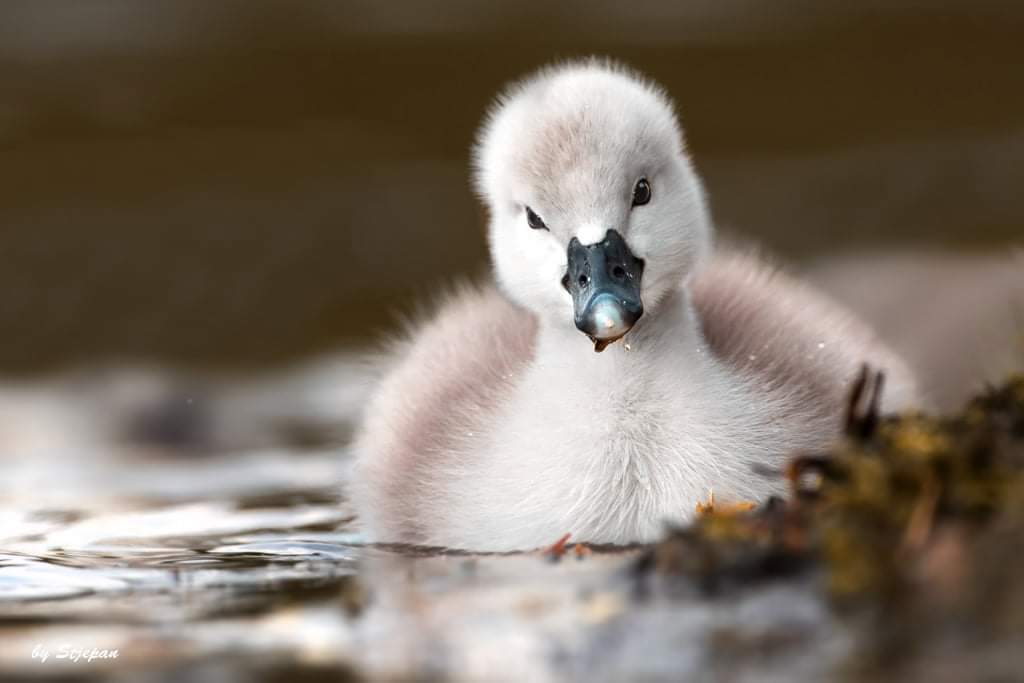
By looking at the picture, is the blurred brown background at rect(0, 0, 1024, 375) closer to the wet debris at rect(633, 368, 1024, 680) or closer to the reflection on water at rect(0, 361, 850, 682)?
the reflection on water at rect(0, 361, 850, 682)

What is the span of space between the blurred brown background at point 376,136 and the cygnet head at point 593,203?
14.2 ft

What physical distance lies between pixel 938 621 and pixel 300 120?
7.46m

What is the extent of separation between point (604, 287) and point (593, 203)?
0.28 metres

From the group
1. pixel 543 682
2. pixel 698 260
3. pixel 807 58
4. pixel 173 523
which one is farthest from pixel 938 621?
pixel 807 58

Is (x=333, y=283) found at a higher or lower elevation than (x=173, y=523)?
higher

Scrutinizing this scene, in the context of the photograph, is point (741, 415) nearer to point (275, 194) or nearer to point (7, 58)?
point (275, 194)

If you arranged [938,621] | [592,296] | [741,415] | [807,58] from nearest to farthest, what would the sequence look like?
[938,621] < [592,296] < [741,415] < [807,58]

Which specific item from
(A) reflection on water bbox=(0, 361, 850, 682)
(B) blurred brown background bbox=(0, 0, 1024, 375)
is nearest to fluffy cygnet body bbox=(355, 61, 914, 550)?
(A) reflection on water bbox=(0, 361, 850, 682)

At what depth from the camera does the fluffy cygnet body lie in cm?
455

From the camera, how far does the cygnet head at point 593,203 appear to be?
450 cm

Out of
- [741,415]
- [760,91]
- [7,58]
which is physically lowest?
[741,415]

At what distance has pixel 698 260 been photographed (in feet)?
16.2

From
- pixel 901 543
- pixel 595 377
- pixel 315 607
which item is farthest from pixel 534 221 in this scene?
pixel 901 543

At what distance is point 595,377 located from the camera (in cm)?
477
